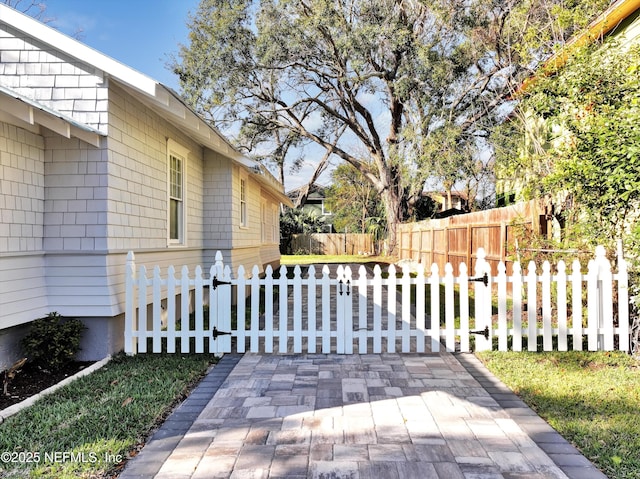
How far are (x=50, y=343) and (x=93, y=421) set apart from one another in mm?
1911

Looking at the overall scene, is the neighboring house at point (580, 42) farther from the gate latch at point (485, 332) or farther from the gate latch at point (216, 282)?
the gate latch at point (216, 282)

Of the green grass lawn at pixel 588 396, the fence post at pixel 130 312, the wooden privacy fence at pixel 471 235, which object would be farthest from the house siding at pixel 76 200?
the wooden privacy fence at pixel 471 235

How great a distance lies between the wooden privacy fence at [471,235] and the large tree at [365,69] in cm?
270

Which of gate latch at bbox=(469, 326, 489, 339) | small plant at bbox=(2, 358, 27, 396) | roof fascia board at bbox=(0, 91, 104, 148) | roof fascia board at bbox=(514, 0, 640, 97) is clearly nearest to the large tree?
roof fascia board at bbox=(514, 0, 640, 97)

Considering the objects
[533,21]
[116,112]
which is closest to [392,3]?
[533,21]

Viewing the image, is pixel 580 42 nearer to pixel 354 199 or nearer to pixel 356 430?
pixel 356 430

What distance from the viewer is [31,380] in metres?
4.43

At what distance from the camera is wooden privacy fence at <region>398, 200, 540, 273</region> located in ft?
26.9

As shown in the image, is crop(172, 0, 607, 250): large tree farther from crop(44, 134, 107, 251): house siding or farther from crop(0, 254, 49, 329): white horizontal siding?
crop(0, 254, 49, 329): white horizontal siding

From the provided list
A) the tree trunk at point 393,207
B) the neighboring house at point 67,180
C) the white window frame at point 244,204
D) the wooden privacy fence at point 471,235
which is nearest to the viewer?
the neighboring house at point 67,180

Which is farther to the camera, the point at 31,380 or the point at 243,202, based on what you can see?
the point at 243,202

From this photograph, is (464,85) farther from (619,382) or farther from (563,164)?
(619,382)

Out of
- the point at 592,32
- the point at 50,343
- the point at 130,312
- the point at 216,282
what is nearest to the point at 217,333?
the point at 216,282

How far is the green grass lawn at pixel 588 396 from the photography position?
2884mm
